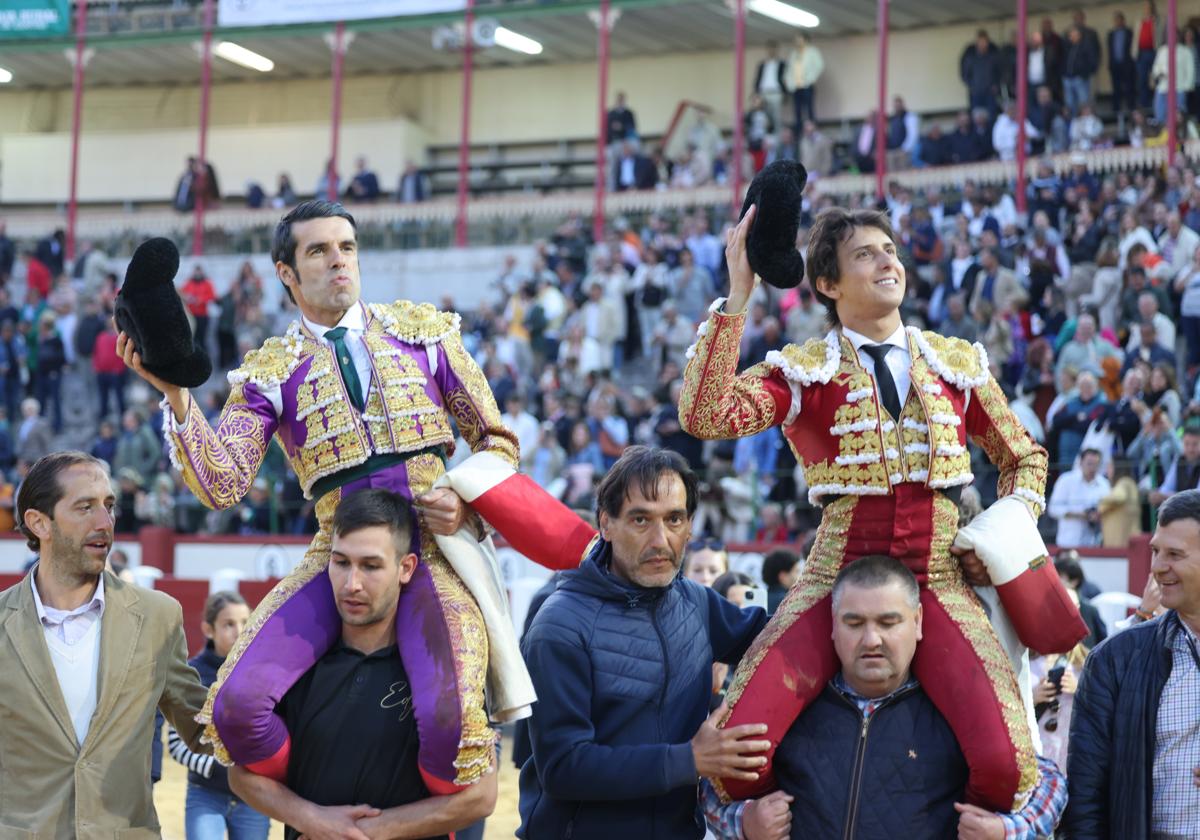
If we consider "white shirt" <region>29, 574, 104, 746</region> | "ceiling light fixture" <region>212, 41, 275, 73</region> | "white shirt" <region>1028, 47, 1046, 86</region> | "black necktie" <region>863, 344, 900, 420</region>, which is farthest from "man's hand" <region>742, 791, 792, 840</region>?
"ceiling light fixture" <region>212, 41, 275, 73</region>

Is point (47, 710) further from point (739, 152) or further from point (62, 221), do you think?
point (62, 221)

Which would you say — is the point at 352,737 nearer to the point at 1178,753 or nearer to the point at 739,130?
the point at 1178,753

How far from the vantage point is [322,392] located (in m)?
4.09

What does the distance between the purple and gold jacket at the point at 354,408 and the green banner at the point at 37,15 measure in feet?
67.1

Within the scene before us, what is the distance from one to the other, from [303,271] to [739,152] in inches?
629

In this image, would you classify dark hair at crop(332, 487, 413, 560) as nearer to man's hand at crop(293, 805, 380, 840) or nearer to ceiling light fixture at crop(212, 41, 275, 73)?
man's hand at crop(293, 805, 380, 840)

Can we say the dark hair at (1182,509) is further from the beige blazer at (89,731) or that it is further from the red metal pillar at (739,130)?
the red metal pillar at (739,130)

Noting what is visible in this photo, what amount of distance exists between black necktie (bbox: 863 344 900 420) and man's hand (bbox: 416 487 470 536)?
1026 millimetres

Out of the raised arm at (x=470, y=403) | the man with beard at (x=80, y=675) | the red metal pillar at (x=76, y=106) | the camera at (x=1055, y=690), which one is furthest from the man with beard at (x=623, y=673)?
the red metal pillar at (x=76, y=106)

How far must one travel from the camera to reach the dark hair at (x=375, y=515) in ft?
12.4

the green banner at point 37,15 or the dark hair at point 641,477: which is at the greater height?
the green banner at point 37,15

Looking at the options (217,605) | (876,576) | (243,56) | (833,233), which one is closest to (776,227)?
(833,233)

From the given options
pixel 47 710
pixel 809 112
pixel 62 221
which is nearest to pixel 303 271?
pixel 47 710

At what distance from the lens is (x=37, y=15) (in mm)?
22984
